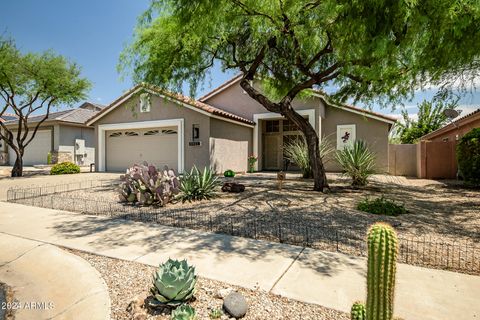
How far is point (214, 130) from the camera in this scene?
15.3 m

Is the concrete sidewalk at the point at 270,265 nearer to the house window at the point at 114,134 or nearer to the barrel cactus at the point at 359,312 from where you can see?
the barrel cactus at the point at 359,312

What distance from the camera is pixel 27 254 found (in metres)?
4.29

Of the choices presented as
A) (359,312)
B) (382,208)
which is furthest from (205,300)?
(382,208)

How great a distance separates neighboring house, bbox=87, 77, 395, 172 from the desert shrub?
6.38 metres

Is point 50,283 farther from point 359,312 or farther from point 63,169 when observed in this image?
point 63,169

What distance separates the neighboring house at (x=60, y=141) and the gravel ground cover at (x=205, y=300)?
2197 centimetres

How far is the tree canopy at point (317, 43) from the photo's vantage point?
4.67 meters

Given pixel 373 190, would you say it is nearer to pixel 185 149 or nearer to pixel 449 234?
pixel 449 234

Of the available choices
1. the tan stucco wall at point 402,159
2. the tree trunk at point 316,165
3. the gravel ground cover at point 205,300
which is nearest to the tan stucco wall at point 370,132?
the tan stucco wall at point 402,159

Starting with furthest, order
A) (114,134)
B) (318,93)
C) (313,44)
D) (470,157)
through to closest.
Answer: (114,134) < (318,93) < (470,157) < (313,44)

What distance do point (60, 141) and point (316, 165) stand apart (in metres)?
21.6

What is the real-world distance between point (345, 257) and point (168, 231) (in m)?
3.04

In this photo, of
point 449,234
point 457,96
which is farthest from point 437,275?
point 457,96

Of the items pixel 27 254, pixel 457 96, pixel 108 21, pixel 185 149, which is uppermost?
pixel 108 21
